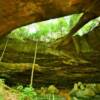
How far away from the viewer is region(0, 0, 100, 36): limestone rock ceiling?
5.04 meters

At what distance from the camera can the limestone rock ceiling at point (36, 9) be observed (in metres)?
5.04

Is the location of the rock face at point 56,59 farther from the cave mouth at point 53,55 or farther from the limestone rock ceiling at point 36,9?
the limestone rock ceiling at point 36,9

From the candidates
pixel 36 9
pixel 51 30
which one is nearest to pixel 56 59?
pixel 51 30

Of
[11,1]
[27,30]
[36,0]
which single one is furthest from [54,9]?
[27,30]

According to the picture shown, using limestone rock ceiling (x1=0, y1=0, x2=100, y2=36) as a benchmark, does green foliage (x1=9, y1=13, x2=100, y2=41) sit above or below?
above

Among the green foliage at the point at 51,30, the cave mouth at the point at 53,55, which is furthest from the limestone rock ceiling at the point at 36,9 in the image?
the green foliage at the point at 51,30

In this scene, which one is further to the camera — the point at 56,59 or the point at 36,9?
the point at 56,59

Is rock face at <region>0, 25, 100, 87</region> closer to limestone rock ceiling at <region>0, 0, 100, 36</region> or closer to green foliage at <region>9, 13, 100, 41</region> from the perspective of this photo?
green foliage at <region>9, 13, 100, 41</region>

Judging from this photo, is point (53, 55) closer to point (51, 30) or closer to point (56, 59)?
point (56, 59)

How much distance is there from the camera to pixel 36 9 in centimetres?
514

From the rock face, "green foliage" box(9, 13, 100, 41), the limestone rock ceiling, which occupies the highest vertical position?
"green foliage" box(9, 13, 100, 41)

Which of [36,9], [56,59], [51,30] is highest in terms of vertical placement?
[51,30]

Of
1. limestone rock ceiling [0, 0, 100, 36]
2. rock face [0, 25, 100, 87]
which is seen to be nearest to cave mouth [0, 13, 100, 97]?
rock face [0, 25, 100, 87]

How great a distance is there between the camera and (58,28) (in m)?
Answer: 7.14
